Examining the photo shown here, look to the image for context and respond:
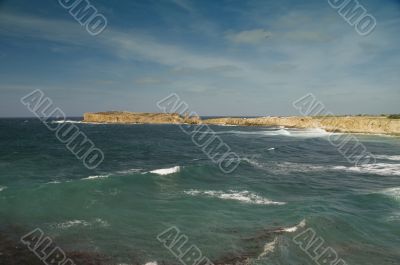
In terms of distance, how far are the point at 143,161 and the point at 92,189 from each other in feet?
51.2

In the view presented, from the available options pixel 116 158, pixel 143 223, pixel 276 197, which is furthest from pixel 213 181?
pixel 116 158

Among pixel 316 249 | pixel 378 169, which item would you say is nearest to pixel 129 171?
pixel 316 249

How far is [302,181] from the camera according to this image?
28812 millimetres

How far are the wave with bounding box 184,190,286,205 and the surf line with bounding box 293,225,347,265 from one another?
555 centimetres

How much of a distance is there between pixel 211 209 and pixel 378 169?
22.6 metres

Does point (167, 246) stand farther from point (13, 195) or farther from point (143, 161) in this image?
point (143, 161)

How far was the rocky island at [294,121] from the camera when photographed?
264ft

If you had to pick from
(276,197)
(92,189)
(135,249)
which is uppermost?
(276,197)

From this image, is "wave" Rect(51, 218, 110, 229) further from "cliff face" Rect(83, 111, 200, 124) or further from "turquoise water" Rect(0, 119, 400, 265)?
"cliff face" Rect(83, 111, 200, 124)

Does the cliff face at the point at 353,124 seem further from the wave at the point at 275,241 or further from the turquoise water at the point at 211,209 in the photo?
the wave at the point at 275,241

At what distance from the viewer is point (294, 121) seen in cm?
12725

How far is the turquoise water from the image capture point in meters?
14.6

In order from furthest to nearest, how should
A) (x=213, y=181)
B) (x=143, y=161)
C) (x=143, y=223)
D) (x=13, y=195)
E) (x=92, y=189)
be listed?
(x=143, y=161), (x=213, y=181), (x=92, y=189), (x=13, y=195), (x=143, y=223)

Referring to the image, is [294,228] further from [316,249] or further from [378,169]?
[378,169]
